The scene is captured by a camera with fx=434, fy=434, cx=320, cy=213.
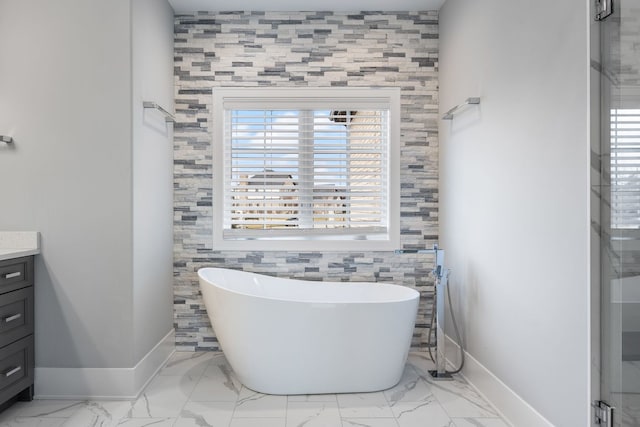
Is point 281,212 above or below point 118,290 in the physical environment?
above

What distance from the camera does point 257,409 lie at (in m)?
2.56

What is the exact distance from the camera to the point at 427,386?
290 cm

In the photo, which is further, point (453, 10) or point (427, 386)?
point (453, 10)

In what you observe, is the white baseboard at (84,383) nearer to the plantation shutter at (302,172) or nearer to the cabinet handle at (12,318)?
the cabinet handle at (12,318)

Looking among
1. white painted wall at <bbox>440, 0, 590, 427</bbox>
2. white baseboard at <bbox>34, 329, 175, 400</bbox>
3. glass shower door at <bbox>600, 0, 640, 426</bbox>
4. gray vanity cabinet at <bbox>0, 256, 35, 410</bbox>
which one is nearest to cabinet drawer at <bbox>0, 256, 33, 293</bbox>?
gray vanity cabinet at <bbox>0, 256, 35, 410</bbox>

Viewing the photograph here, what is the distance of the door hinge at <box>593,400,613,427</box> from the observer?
64.9 inches

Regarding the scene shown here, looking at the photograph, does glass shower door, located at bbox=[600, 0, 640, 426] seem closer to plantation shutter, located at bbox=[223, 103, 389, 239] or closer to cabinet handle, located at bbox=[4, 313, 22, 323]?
plantation shutter, located at bbox=[223, 103, 389, 239]

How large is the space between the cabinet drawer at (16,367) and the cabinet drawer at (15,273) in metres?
0.33

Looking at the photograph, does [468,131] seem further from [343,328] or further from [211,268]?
[211,268]

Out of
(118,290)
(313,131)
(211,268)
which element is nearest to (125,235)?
(118,290)

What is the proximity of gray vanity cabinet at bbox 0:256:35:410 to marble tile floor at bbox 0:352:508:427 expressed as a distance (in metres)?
0.15

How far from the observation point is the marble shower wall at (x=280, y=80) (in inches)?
142

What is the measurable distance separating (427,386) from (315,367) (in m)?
0.79

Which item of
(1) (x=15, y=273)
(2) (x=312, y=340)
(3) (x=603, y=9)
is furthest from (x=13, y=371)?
(3) (x=603, y=9)
